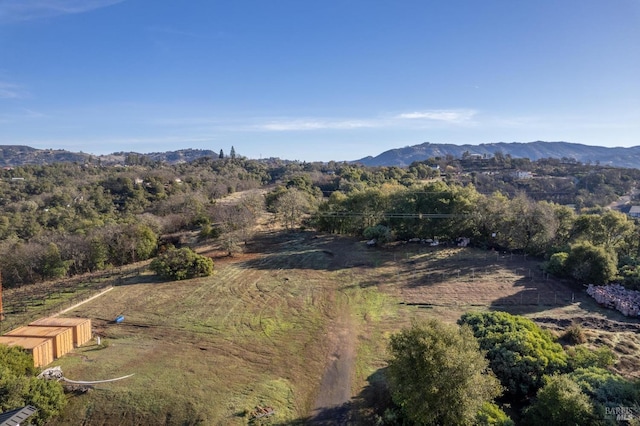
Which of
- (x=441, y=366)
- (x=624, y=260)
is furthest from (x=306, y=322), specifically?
(x=624, y=260)

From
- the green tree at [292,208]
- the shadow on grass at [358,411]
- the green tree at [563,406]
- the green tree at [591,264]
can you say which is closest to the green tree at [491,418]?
the green tree at [563,406]

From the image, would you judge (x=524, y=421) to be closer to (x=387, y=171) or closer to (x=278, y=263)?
(x=278, y=263)

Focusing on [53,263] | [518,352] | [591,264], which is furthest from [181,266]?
[591,264]

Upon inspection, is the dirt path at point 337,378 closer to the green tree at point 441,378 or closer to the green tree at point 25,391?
the green tree at point 441,378

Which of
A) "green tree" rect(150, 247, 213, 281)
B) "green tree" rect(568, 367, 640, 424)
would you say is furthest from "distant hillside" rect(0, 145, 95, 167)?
"green tree" rect(568, 367, 640, 424)

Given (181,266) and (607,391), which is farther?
(181,266)

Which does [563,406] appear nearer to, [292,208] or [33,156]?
[292,208]

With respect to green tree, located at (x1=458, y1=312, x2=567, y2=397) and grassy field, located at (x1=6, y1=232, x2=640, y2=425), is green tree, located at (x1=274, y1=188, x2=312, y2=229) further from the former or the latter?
green tree, located at (x1=458, y1=312, x2=567, y2=397)
